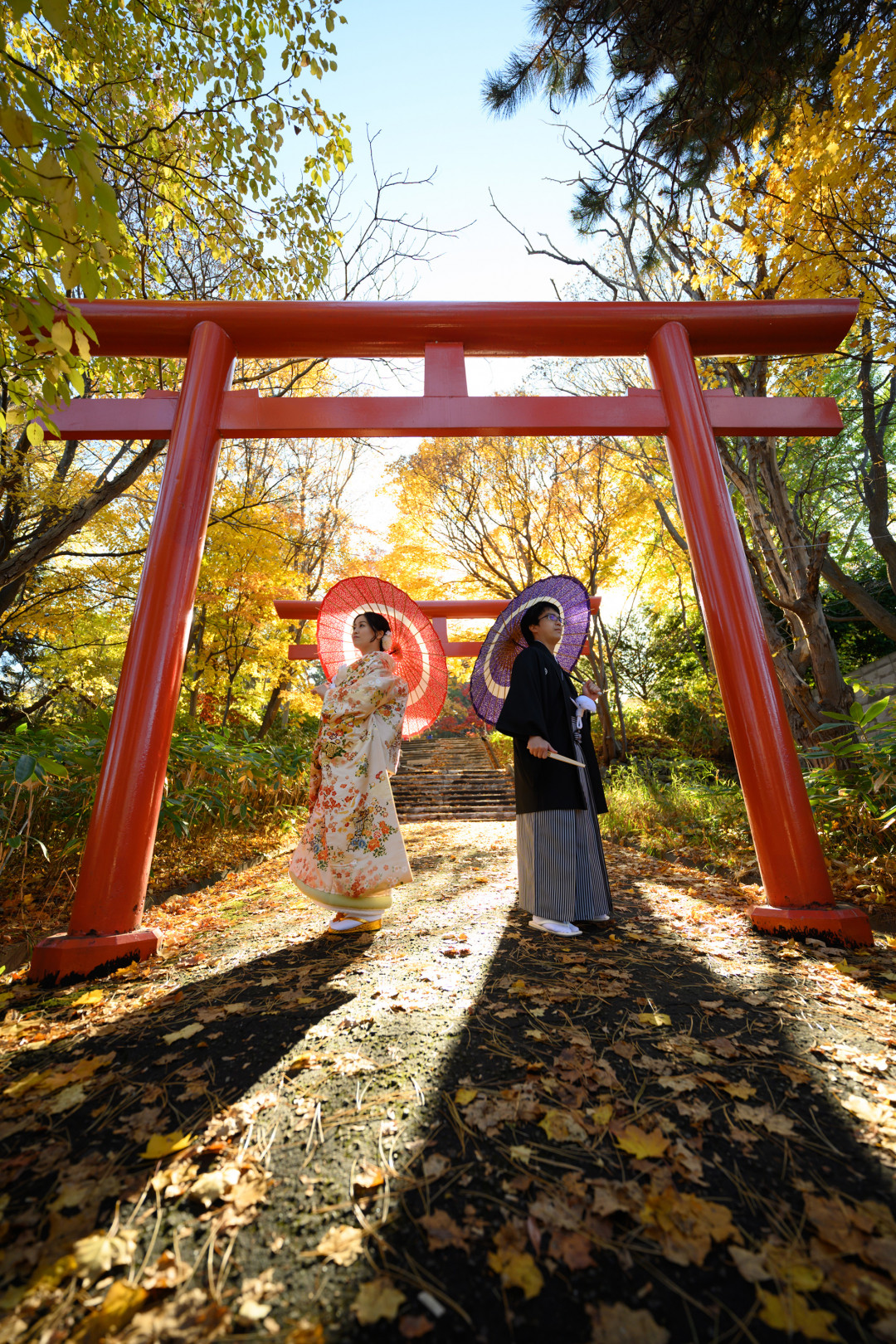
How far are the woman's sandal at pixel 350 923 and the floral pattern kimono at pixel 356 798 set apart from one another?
0.31ft

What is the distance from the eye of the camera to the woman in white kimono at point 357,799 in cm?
361

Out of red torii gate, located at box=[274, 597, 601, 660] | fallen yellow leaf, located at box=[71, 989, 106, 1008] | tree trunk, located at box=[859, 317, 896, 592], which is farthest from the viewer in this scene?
red torii gate, located at box=[274, 597, 601, 660]

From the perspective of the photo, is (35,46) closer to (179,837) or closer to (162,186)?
(162,186)

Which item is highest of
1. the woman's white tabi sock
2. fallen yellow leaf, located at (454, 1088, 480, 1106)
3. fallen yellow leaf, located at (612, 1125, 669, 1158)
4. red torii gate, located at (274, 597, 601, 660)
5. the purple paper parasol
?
red torii gate, located at (274, 597, 601, 660)

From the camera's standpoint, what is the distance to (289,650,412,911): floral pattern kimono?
3.61 metres

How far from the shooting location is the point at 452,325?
4023 mm

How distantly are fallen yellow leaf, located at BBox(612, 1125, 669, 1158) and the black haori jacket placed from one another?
2.20m

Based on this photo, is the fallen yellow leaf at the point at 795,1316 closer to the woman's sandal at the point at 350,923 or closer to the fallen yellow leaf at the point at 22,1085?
the fallen yellow leaf at the point at 22,1085

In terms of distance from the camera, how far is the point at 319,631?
497cm

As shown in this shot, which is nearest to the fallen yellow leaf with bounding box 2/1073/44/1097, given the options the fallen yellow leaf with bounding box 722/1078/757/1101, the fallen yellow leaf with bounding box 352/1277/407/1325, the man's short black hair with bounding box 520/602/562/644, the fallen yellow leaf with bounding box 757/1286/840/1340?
the fallen yellow leaf with bounding box 352/1277/407/1325

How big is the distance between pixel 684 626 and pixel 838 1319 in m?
15.2

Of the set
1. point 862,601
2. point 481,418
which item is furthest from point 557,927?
point 862,601

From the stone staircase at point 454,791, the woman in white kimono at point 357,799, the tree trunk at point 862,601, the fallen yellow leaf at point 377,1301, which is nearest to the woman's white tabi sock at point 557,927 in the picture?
the woman in white kimono at point 357,799

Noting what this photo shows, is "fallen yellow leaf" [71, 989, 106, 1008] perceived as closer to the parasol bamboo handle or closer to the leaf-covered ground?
the leaf-covered ground
